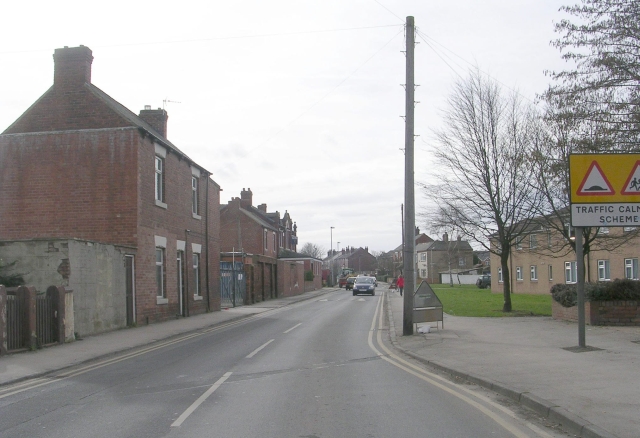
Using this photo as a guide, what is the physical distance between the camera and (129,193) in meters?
20.7

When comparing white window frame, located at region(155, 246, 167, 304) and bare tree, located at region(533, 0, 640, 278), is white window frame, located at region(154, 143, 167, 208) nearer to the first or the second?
white window frame, located at region(155, 246, 167, 304)

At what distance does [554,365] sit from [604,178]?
431 cm

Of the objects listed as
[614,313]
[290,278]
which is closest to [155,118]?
[614,313]

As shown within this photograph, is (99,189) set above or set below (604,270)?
above

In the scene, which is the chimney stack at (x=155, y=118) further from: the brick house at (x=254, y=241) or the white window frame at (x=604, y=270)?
the white window frame at (x=604, y=270)

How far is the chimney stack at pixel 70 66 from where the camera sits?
861 inches

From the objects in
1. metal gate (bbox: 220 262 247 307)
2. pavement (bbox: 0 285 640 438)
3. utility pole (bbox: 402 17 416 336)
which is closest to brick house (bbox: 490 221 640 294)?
pavement (bbox: 0 285 640 438)

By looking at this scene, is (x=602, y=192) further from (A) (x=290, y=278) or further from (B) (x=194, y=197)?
(A) (x=290, y=278)

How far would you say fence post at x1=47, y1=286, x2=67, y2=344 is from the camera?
49.9 feet

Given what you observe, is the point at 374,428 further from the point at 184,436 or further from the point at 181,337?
the point at 181,337

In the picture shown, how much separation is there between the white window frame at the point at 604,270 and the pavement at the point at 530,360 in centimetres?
1815

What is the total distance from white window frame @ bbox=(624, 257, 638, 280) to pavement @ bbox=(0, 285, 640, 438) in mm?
16147

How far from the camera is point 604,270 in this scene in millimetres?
36625

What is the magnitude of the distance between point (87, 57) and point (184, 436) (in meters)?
18.9
